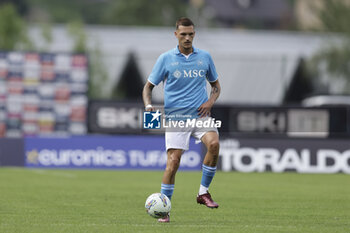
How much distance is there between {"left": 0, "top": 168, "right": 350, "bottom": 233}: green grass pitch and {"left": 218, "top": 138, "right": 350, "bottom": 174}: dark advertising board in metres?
1.87

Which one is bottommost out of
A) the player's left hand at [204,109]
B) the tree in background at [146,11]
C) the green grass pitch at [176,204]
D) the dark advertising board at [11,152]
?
the dark advertising board at [11,152]

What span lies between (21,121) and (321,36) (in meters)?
27.7

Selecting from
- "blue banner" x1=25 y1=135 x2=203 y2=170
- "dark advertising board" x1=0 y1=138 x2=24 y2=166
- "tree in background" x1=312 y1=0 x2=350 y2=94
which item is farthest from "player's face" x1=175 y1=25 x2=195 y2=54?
"tree in background" x1=312 y1=0 x2=350 y2=94

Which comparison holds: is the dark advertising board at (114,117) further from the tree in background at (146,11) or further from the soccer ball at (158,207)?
the tree in background at (146,11)

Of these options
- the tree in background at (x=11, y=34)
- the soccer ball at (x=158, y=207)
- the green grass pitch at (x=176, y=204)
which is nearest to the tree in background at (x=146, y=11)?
the tree in background at (x=11, y=34)

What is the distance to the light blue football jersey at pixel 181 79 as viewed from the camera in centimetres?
1129

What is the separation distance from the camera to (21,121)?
84.2 ft

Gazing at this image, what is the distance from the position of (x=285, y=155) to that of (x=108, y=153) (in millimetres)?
4902

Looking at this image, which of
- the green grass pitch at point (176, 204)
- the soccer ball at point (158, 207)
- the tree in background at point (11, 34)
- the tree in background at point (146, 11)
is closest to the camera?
the green grass pitch at point (176, 204)

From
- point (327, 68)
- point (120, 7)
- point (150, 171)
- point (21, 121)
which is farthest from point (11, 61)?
point (120, 7)

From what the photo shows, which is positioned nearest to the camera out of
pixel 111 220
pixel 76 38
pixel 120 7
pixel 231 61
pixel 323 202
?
pixel 111 220

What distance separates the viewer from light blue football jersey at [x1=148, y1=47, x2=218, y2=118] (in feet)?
37.0

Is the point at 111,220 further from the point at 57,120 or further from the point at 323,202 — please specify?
the point at 57,120

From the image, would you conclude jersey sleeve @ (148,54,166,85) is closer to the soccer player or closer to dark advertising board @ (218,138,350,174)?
the soccer player
